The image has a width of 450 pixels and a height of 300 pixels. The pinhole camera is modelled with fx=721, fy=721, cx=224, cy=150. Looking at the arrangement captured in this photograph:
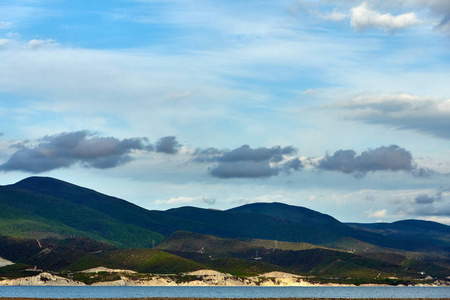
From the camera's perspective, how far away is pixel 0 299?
183 m

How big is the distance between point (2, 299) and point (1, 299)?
254 millimetres

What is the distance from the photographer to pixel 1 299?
601 feet

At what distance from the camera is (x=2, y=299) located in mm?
183250

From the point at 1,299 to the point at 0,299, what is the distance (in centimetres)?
64

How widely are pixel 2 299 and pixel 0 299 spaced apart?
711mm
